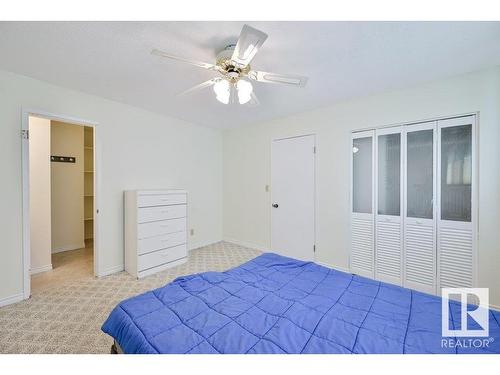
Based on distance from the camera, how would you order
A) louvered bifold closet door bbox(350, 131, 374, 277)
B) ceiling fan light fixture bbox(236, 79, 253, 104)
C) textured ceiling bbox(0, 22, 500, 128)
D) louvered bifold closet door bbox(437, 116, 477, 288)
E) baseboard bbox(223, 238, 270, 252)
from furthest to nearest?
baseboard bbox(223, 238, 270, 252) → louvered bifold closet door bbox(350, 131, 374, 277) → louvered bifold closet door bbox(437, 116, 477, 288) → ceiling fan light fixture bbox(236, 79, 253, 104) → textured ceiling bbox(0, 22, 500, 128)

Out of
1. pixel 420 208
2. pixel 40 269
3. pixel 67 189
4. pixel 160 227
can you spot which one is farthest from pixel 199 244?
pixel 420 208

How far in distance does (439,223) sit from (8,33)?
165 inches

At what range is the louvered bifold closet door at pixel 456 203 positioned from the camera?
218 cm

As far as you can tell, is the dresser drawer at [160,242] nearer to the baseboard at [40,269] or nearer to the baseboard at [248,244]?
the baseboard at [248,244]

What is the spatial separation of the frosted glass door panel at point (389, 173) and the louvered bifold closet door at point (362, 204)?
0.10 metres

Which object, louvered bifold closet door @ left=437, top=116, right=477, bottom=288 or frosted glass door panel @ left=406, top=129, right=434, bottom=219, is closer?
louvered bifold closet door @ left=437, top=116, right=477, bottom=288

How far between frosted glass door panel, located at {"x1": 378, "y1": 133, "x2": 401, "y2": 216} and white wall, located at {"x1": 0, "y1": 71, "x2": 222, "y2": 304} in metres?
2.96

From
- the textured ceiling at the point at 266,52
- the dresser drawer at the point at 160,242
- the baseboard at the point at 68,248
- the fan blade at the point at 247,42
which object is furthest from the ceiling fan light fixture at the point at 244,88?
the baseboard at the point at 68,248

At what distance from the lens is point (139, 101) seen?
2.94 metres

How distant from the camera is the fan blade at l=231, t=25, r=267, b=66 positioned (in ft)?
3.89

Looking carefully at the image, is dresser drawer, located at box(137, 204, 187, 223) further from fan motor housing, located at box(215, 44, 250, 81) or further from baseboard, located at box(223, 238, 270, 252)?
fan motor housing, located at box(215, 44, 250, 81)

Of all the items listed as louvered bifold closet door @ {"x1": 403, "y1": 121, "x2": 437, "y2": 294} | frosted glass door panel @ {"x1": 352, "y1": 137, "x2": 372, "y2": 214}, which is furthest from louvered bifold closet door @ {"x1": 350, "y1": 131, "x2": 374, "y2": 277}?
louvered bifold closet door @ {"x1": 403, "y1": 121, "x2": 437, "y2": 294}

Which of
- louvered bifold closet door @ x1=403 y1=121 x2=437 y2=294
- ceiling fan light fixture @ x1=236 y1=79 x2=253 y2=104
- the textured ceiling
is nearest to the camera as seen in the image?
the textured ceiling
